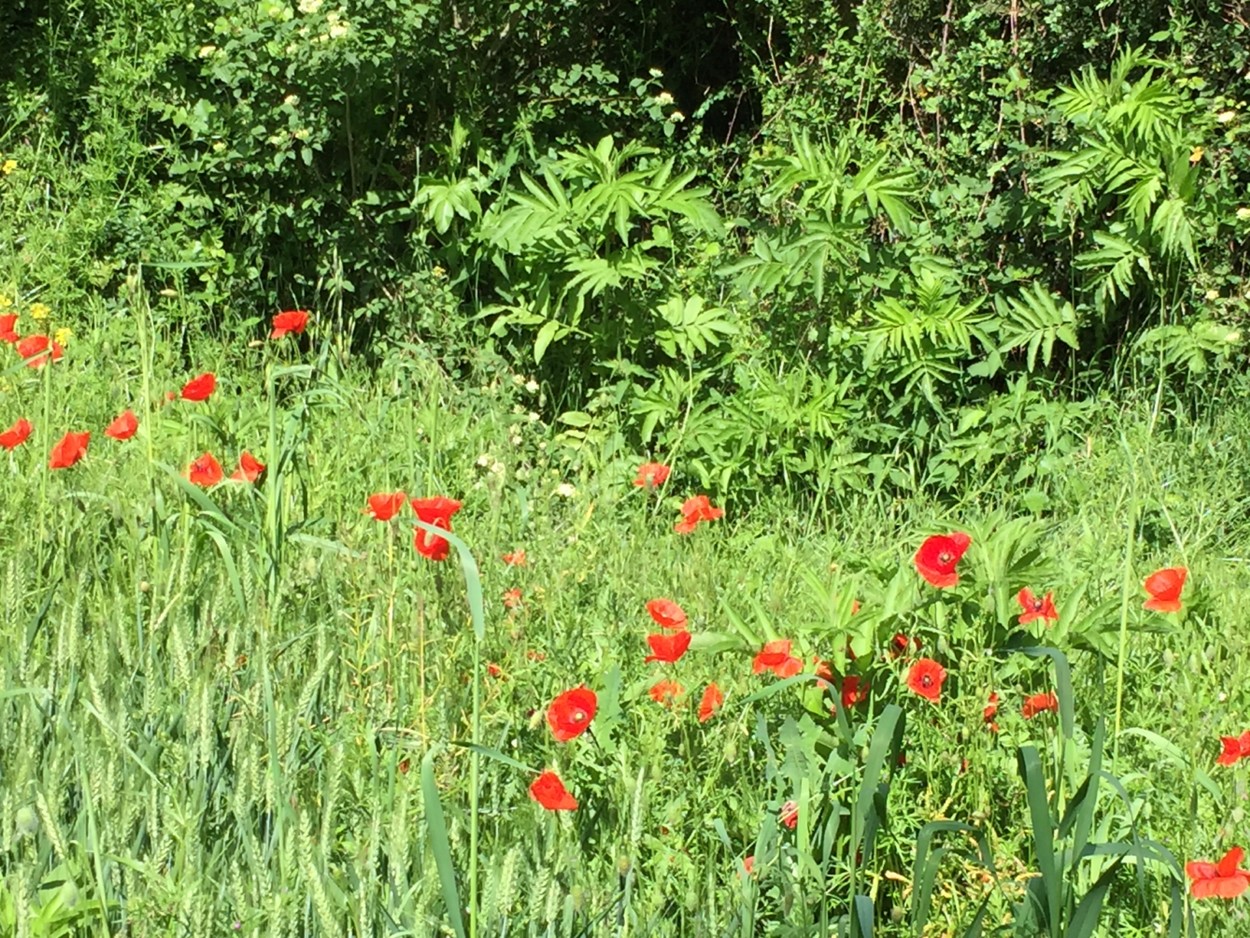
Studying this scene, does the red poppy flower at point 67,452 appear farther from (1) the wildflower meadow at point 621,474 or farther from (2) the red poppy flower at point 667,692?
(2) the red poppy flower at point 667,692

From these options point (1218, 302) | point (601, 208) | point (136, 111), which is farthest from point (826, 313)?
point (136, 111)

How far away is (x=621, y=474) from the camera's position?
3.99 m

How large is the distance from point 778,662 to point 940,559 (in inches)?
11.0

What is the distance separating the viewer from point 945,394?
14.3 feet

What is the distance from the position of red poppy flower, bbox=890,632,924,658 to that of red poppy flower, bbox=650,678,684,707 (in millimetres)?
373

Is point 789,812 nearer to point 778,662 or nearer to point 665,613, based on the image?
point 778,662

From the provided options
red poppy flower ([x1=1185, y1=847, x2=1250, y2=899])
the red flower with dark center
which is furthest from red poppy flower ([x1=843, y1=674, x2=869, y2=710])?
red poppy flower ([x1=1185, y1=847, x2=1250, y2=899])

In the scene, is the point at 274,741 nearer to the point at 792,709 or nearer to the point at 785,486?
the point at 792,709

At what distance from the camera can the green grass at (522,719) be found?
1775mm

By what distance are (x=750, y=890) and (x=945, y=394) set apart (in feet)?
9.09

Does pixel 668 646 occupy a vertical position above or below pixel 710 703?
above

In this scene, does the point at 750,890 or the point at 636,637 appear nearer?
the point at 750,890

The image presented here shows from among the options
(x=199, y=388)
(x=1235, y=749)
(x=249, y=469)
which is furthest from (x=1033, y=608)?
(x=199, y=388)

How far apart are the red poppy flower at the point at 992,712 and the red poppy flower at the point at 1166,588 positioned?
11.4 inches
